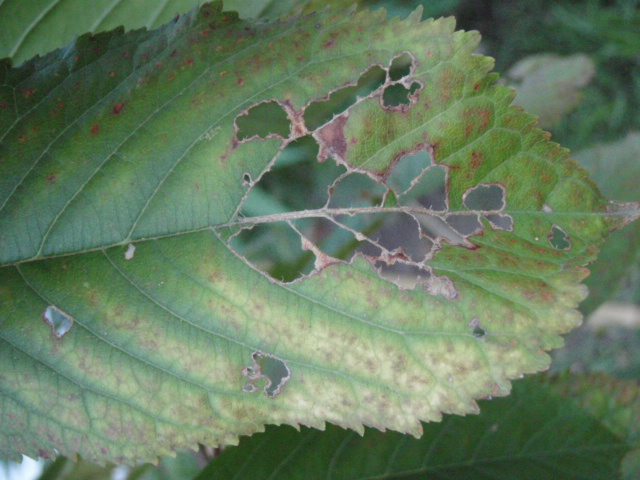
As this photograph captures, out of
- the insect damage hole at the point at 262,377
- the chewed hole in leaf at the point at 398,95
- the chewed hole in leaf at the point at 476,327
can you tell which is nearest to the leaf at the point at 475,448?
the insect damage hole at the point at 262,377

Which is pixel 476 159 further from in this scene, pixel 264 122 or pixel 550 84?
pixel 550 84

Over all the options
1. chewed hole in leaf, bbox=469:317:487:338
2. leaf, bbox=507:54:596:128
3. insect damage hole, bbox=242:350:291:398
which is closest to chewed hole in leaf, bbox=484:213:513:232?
chewed hole in leaf, bbox=469:317:487:338

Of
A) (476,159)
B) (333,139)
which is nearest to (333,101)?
(333,139)

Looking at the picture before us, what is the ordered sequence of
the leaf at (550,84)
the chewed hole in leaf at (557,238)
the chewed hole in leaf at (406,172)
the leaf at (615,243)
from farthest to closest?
1. the leaf at (550,84)
2. the leaf at (615,243)
3. the chewed hole in leaf at (406,172)
4. the chewed hole in leaf at (557,238)

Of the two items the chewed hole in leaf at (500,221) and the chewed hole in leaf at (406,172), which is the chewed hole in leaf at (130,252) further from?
the chewed hole in leaf at (500,221)

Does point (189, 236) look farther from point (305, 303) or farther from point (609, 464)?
point (609, 464)

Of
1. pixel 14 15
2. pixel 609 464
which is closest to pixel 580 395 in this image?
pixel 609 464

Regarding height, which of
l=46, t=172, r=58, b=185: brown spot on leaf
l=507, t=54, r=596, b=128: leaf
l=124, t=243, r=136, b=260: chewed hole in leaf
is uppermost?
l=507, t=54, r=596, b=128: leaf

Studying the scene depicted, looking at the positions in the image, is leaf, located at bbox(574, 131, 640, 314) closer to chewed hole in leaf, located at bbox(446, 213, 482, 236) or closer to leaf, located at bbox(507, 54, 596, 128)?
leaf, located at bbox(507, 54, 596, 128)
